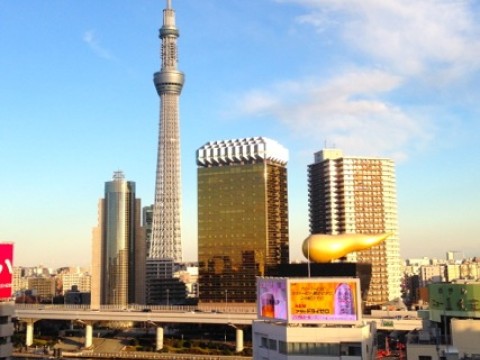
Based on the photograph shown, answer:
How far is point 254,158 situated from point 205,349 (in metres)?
67.0

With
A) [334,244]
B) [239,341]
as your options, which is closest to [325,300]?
[334,244]

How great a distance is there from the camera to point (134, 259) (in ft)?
594

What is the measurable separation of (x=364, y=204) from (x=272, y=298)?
408 ft

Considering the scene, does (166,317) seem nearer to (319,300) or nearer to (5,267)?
(319,300)

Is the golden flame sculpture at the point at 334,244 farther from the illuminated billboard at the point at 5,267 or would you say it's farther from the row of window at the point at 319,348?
the illuminated billboard at the point at 5,267

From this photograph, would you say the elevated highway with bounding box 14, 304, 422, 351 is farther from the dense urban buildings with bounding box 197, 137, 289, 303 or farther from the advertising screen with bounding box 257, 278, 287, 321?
the advertising screen with bounding box 257, 278, 287, 321

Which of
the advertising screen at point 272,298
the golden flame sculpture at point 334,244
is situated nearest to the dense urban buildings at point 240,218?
the golden flame sculpture at point 334,244

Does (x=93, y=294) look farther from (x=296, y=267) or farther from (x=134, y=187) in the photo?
(x=296, y=267)

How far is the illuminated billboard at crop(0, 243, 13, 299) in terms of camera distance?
153ft

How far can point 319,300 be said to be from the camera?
167ft

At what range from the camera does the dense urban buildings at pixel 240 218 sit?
15750 cm

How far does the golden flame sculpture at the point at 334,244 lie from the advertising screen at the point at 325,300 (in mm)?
10749

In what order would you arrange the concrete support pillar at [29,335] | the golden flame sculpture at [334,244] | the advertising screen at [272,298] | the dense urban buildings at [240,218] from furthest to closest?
the dense urban buildings at [240,218], the concrete support pillar at [29,335], the golden flame sculpture at [334,244], the advertising screen at [272,298]

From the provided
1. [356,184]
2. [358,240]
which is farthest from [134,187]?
[358,240]
